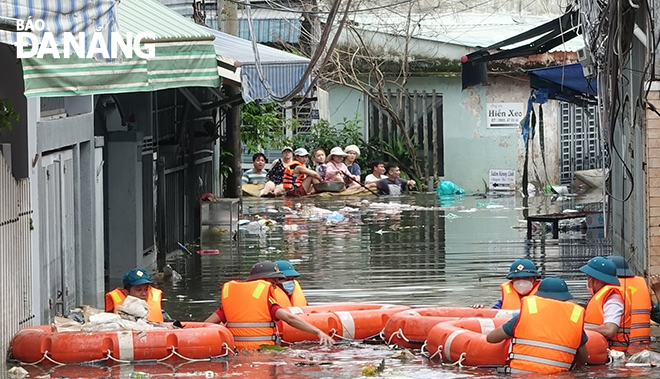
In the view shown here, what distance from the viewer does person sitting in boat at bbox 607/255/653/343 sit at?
11.4m

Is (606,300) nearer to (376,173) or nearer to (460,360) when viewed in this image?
(460,360)

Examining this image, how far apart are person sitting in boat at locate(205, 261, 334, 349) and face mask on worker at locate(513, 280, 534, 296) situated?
1.95 metres

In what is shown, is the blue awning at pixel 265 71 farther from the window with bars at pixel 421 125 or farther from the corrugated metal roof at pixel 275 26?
the corrugated metal roof at pixel 275 26

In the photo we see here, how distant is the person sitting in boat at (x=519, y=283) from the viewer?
1175 cm

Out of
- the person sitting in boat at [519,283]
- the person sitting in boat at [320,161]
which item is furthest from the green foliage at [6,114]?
the person sitting in boat at [320,161]

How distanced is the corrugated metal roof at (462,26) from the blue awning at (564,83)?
9.48 meters

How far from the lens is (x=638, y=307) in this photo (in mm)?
11453

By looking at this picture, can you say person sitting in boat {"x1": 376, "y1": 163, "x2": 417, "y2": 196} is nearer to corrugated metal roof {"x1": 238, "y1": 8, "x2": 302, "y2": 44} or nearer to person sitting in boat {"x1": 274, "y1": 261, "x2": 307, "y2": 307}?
corrugated metal roof {"x1": 238, "y1": 8, "x2": 302, "y2": 44}

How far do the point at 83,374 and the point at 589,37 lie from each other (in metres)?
5.53

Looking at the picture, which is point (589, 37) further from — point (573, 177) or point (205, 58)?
point (573, 177)

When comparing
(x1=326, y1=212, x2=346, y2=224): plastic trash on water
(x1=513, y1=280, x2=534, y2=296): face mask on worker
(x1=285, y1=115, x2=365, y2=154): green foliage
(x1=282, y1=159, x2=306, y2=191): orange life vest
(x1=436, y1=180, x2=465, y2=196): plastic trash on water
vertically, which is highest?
(x1=285, y1=115, x2=365, y2=154): green foliage

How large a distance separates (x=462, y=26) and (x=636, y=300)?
23.7m

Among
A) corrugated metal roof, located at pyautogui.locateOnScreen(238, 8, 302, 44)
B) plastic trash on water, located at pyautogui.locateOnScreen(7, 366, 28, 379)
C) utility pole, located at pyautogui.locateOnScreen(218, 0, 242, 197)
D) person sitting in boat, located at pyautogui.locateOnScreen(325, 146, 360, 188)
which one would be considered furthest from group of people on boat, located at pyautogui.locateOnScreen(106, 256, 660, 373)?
corrugated metal roof, located at pyautogui.locateOnScreen(238, 8, 302, 44)

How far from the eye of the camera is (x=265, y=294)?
11969 mm
